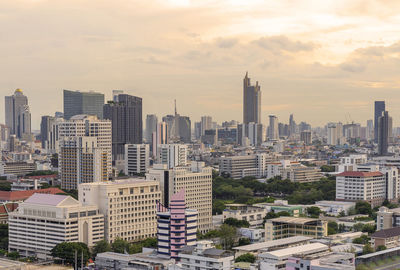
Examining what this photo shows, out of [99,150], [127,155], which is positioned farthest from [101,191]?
[127,155]

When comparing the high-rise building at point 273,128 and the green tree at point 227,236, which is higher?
the high-rise building at point 273,128

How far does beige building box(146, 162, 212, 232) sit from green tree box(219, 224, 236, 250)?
207 inches

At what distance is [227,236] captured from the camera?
35.2 meters

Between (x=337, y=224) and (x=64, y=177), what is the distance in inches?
1061

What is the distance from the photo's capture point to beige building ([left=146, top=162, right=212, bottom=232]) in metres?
40.4

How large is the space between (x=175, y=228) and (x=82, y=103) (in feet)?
352

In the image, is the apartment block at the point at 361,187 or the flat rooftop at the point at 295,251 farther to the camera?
the apartment block at the point at 361,187

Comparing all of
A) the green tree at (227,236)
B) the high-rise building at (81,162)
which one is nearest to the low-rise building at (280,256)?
the green tree at (227,236)

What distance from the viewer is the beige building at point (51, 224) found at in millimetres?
33906

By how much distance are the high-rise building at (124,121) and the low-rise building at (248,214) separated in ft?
158

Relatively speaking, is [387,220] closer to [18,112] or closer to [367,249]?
[367,249]

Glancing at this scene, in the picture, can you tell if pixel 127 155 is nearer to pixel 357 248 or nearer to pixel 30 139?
pixel 357 248

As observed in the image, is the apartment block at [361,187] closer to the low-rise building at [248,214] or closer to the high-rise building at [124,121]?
the low-rise building at [248,214]

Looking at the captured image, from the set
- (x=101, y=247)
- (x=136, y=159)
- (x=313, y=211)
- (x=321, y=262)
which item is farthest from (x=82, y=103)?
(x=321, y=262)
